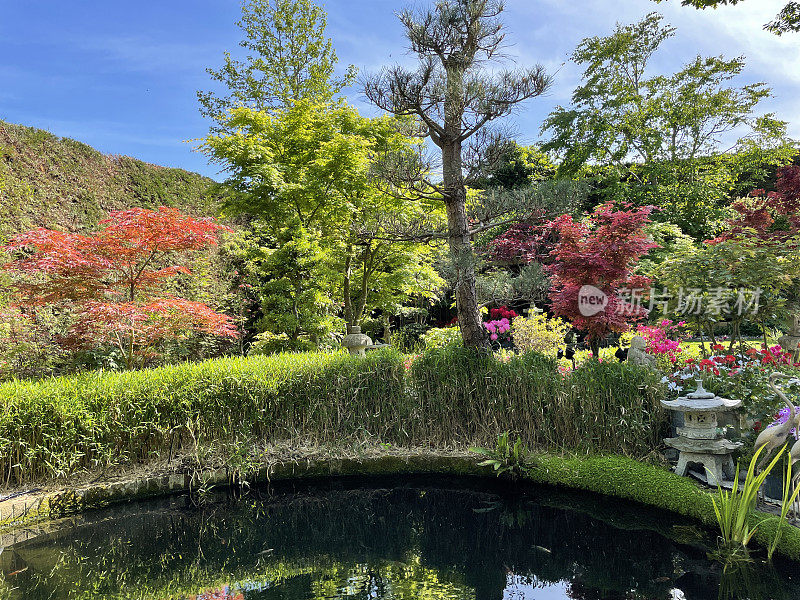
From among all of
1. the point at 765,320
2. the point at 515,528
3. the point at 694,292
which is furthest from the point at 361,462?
the point at 765,320

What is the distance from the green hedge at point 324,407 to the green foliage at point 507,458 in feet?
0.74

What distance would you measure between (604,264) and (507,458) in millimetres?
2551

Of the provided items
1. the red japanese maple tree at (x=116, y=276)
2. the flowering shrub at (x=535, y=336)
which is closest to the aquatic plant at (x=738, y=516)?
the flowering shrub at (x=535, y=336)

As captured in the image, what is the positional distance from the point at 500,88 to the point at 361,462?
134 inches

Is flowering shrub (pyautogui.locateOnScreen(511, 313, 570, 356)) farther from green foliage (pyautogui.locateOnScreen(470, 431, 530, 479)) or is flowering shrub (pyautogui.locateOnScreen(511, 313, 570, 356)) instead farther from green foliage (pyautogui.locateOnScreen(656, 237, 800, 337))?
green foliage (pyautogui.locateOnScreen(470, 431, 530, 479))

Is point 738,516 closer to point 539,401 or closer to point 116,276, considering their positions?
point 539,401

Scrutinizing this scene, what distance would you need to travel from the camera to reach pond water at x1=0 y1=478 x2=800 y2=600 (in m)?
2.32

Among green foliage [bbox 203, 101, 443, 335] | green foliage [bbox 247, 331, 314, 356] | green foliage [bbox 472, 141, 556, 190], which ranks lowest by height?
green foliage [bbox 247, 331, 314, 356]

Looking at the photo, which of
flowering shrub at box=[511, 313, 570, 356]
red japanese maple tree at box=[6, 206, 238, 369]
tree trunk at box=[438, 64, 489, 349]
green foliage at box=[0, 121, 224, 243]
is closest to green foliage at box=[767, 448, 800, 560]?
tree trunk at box=[438, 64, 489, 349]

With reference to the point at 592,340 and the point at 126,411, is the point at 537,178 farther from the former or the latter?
the point at 126,411

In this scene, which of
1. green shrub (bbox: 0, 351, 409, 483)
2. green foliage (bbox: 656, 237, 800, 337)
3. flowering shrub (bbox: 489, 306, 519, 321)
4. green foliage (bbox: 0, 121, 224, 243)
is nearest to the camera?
green shrub (bbox: 0, 351, 409, 483)

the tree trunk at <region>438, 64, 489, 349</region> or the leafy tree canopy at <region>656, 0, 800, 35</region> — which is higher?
the leafy tree canopy at <region>656, 0, 800, 35</region>

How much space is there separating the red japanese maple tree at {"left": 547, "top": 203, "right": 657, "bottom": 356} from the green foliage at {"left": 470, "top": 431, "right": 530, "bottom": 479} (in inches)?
84.8

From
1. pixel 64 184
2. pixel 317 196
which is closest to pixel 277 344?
pixel 317 196
